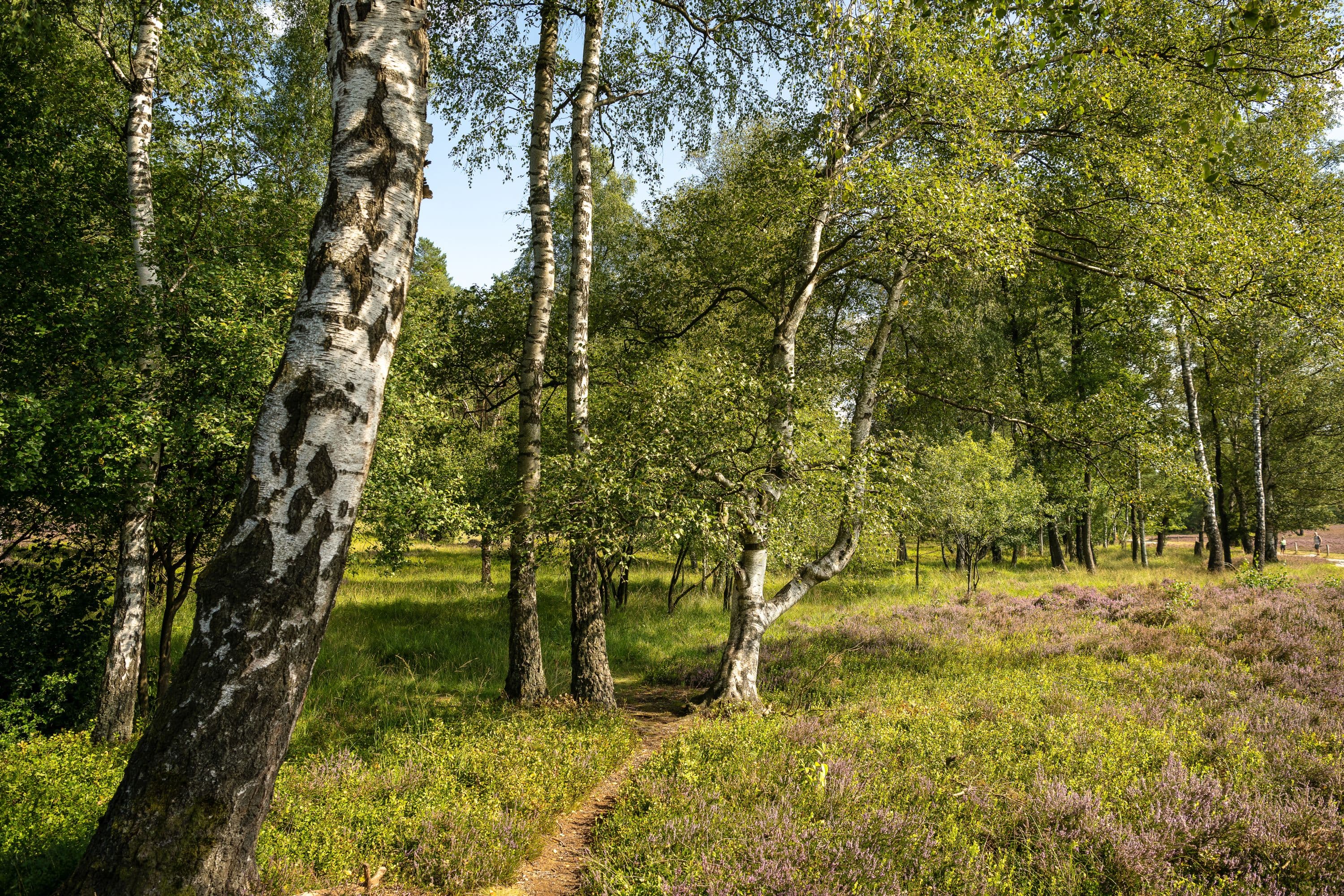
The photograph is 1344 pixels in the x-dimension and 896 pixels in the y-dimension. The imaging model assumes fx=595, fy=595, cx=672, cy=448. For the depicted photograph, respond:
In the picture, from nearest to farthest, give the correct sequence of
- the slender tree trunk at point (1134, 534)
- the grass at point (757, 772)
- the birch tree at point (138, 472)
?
1. the grass at point (757, 772)
2. the birch tree at point (138, 472)
3. the slender tree trunk at point (1134, 534)

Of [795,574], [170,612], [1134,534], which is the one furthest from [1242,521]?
[170,612]

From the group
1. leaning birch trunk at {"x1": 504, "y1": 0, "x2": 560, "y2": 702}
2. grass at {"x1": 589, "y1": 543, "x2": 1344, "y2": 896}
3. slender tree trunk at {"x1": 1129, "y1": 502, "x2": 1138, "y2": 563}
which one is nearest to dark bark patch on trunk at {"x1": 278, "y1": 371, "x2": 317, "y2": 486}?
grass at {"x1": 589, "y1": 543, "x2": 1344, "y2": 896}

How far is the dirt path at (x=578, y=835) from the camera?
448cm

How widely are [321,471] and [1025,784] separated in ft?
20.3

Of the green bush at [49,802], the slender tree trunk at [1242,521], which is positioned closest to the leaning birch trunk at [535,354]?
the green bush at [49,802]

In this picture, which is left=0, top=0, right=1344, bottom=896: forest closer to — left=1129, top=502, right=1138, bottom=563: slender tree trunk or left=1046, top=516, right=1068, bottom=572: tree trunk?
left=1046, top=516, right=1068, bottom=572: tree trunk

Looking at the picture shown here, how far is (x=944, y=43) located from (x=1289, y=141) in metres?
10.8

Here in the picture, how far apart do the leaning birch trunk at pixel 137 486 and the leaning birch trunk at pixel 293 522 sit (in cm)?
586

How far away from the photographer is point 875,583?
915 inches

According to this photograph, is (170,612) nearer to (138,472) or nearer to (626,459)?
(138,472)

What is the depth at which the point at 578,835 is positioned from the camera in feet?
17.7

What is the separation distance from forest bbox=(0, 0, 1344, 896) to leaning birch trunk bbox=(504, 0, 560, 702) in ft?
0.30

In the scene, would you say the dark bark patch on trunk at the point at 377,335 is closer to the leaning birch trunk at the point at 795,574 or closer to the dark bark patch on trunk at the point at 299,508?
the dark bark patch on trunk at the point at 299,508

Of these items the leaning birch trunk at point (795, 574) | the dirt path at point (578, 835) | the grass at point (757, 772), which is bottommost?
the dirt path at point (578, 835)
